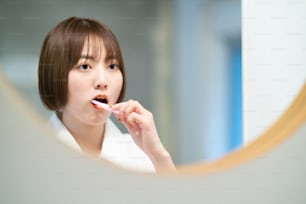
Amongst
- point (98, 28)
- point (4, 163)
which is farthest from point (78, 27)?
point (4, 163)

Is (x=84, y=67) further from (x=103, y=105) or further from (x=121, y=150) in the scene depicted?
(x=121, y=150)

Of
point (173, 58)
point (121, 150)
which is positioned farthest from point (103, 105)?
point (173, 58)

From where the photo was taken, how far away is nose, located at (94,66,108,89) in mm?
718

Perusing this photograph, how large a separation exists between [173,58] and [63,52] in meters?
0.52

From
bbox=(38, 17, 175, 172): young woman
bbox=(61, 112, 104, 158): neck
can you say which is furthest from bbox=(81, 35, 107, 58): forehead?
bbox=(61, 112, 104, 158): neck

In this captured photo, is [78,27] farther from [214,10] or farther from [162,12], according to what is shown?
[214,10]

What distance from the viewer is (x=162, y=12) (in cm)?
113

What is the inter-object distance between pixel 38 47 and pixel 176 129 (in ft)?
1.43

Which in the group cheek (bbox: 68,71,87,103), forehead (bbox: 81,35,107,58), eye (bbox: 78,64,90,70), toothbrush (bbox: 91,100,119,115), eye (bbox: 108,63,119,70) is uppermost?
forehead (bbox: 81,35,107,58)

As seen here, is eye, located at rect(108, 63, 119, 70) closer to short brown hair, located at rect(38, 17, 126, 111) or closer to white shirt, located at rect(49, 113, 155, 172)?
short brown hair, located at rect(38, 17, 126, 111)

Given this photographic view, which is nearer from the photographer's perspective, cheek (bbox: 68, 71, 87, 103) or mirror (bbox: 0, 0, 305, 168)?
cheek (bbox: 68, 71, 87, 103)

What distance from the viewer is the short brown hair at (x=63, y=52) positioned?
0.71 meters

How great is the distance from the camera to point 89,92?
2.39 ft

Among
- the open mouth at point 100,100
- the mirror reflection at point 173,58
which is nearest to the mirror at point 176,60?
the mirror reflection at point 173,58
